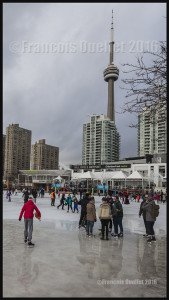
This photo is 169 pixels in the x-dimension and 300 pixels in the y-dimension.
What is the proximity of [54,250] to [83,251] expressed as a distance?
0.78m

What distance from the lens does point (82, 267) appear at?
4.79m

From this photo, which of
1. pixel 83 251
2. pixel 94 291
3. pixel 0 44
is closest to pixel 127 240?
pixel 83 251

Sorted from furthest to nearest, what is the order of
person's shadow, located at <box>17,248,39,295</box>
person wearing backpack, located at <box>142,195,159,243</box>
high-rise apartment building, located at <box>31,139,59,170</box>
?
1. high-rise apartment building, located at <box>31,139,59,170</box>
2. person wearing backpack, located at <box>142,195,159,243</box>
3. person's shadow, located at <box>17,248,39,295</box>

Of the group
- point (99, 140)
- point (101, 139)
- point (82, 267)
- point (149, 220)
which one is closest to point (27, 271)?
point (82, 267)

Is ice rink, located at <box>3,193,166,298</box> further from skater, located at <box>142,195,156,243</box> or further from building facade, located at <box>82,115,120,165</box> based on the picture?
building facade, located at <box>82,115,120,165</box>

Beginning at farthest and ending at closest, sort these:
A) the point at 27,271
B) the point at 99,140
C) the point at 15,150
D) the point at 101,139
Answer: the point at 15,150 < the point at 99,140 < the point at 101,139 < the point at 27,271

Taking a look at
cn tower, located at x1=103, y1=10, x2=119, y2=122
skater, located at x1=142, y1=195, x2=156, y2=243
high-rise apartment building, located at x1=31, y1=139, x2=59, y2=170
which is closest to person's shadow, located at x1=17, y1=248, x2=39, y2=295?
skater, located at x1=142, y1=195, x2=156, y2=243

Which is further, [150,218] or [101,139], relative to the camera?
[101,139]

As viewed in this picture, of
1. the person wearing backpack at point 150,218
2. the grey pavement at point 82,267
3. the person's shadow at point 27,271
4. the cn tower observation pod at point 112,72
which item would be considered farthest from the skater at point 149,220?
the cn tower observation pod at point 112,72

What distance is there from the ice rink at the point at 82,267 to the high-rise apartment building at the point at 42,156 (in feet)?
544

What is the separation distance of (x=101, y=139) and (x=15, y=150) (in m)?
58.0

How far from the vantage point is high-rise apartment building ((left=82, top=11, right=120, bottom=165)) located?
426 ft

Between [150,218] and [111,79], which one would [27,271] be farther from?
[111,79]

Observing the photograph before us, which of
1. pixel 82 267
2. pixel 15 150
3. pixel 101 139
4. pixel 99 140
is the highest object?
pixel 101 139
